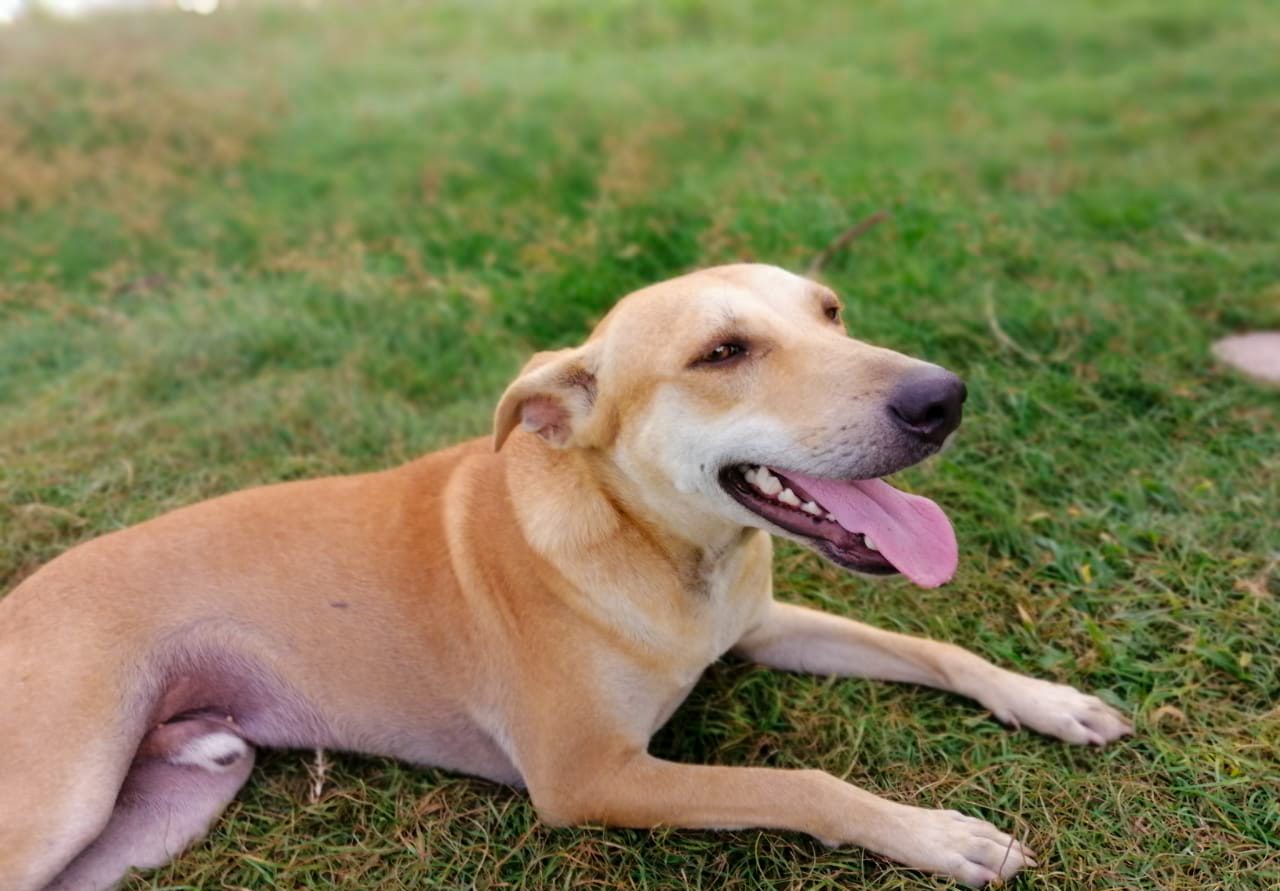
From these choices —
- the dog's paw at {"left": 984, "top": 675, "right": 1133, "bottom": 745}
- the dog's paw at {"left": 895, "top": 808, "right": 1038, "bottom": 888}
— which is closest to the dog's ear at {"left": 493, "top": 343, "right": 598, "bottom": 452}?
the dog's paw at {"left": 895, "top": 808, "right": 1038, "bottom": 888}

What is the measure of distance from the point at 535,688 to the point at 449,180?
224 inches

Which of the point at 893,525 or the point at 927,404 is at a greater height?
the point at 927,404

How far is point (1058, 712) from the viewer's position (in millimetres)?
3037

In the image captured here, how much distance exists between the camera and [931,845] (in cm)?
262

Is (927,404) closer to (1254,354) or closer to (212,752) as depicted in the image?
(212,752)

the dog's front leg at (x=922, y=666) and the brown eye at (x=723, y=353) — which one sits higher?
the brown eye at (x=723, y=353)

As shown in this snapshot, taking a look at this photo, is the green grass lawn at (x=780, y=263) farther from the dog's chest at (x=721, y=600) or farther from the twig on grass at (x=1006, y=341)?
the dog's chest at (x=721, y=600)

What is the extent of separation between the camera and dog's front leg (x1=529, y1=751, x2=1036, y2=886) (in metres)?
2.62

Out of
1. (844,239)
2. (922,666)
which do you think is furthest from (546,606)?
(844,239)

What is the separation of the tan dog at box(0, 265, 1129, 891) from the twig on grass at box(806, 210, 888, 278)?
108 inches

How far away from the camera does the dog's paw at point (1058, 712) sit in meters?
3.01

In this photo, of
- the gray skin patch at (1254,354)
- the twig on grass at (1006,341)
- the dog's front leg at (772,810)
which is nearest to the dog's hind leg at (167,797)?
the dog's front leg at (772,810)

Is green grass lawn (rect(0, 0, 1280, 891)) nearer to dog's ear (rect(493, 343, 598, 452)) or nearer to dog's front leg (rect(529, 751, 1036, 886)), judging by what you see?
dog's front leg (rect(529, 751, 1036, 886))

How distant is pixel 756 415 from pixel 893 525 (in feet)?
1.70
